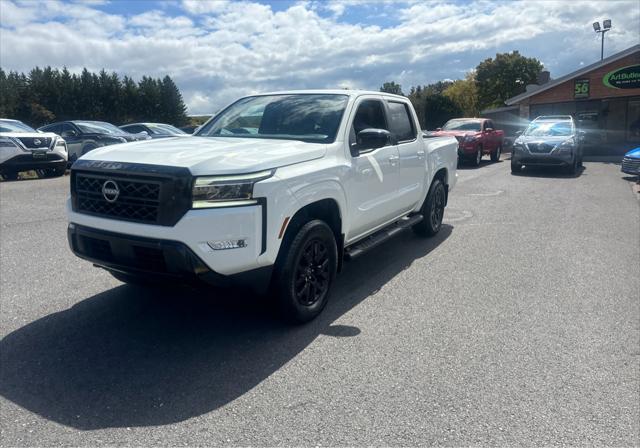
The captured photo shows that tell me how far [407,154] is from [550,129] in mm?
13144

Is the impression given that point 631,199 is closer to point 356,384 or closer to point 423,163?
point 423,163

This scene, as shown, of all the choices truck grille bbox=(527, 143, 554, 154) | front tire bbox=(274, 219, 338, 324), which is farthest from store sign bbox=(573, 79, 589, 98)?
front tire bbox=(274, 219, 338, 324)

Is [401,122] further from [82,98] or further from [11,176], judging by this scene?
[82,98]

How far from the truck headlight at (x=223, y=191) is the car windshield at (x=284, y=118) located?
1.29m

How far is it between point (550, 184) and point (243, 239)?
1261 centimetres

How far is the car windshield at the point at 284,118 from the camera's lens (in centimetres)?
485

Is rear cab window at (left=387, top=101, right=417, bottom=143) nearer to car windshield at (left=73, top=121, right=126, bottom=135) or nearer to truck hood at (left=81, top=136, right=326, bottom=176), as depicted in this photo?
truck hood at (left=81, top=136, right=326, bottom=176)

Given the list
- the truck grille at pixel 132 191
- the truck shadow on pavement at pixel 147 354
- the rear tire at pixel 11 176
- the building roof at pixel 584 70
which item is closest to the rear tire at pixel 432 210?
the truck shadow on pavement at pixel 147 354

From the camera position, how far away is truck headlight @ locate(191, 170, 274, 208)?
11.4 ft

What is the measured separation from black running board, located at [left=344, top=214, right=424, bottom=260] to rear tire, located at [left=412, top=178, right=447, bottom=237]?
0.36 metres

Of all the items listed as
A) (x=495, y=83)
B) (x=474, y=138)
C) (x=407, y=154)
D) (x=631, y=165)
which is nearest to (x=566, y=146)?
(x=631, y=165)

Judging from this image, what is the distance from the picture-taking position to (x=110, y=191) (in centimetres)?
371

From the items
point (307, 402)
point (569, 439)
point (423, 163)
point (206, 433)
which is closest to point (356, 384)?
point (307, 402)

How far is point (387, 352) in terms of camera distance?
12.6 feet
